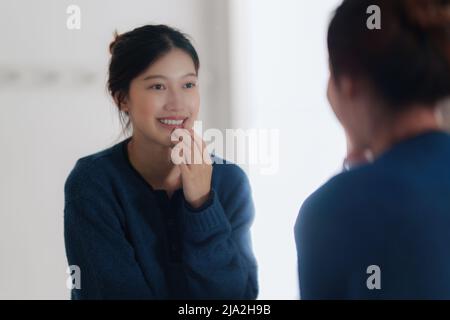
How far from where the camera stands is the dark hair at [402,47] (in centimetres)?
68

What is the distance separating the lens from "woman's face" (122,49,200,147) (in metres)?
0.85

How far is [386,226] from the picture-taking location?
0.67 meters

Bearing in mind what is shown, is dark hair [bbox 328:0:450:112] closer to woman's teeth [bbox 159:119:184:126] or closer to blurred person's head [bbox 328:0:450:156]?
blurred person's head [bbox 328:0:450:156]

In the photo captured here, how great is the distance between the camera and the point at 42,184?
90 cm

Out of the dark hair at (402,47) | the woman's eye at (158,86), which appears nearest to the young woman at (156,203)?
the woman's eye at (158,86)

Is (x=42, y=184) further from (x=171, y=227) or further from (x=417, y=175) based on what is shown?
(x=417, y=175)

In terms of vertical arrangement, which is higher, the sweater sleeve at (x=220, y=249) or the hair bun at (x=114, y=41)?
the hair bun at (x=114, y=41)

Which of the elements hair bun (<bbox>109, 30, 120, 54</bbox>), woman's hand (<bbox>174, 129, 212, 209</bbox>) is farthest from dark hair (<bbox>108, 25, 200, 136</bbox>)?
woman's hand (<bbox>174, 129, 212, 209</bbox>)

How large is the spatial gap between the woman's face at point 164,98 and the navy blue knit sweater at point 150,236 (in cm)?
6
